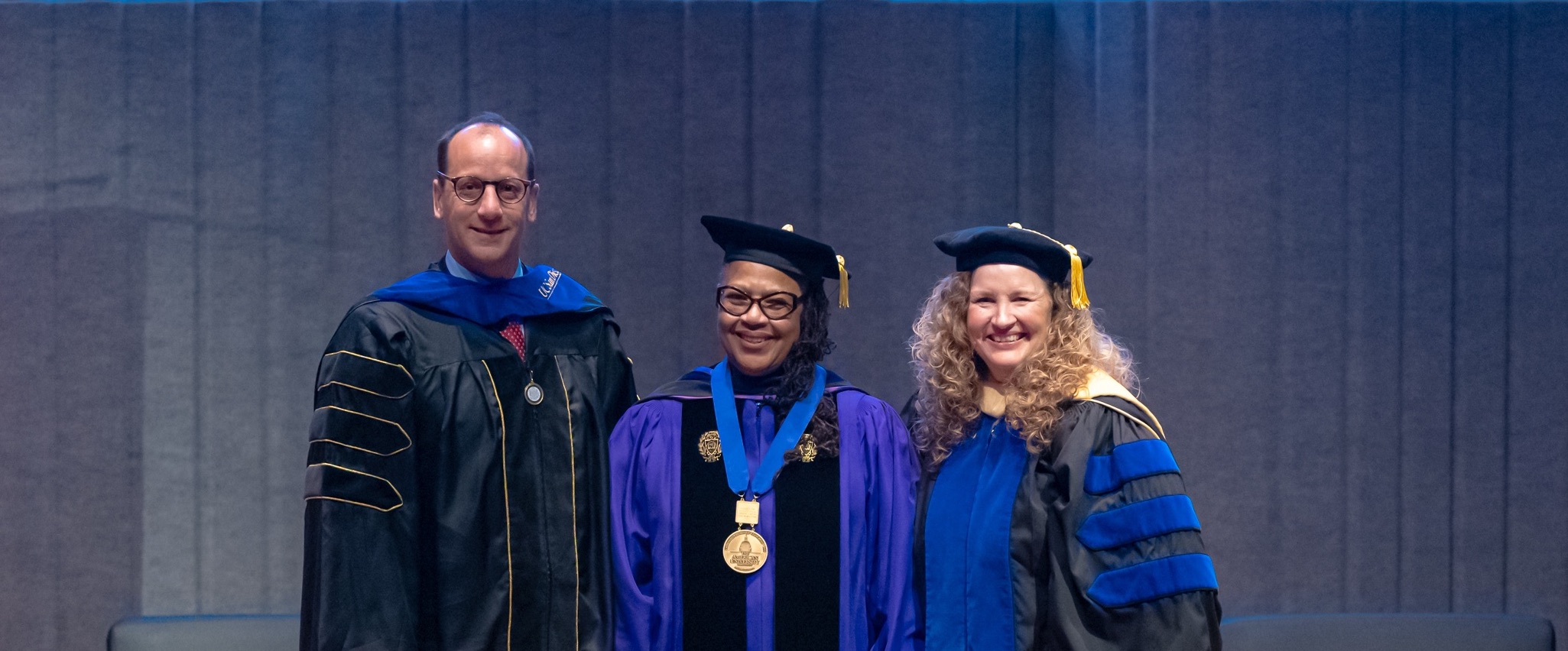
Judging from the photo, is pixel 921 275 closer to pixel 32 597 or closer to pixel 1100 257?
pixel 1100 257

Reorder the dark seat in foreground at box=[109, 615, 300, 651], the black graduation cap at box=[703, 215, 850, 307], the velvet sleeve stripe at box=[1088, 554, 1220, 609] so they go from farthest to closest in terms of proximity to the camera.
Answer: the dark seat in foreground at box=[109, 615, 300, 651] < the black graduation cap at box=[703, 215, 850, 307] < the velvet sleeve stripe at box=[1088, 554, 1220, 609]

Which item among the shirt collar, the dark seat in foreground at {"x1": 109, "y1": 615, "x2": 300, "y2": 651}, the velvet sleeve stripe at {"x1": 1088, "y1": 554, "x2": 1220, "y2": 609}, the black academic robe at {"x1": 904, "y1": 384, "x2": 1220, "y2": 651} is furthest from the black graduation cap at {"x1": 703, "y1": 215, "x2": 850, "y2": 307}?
the dark seat in foreground at {"x1": 109, "y1": 615, "x2": 300, "y2": 651}

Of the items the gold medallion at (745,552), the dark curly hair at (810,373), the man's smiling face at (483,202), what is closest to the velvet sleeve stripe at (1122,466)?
the dark curly hair at (810,373)

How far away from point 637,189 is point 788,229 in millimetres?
1522

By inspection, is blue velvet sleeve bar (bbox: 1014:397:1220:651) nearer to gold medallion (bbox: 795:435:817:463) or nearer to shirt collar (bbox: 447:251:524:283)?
gold medallion (bbox: 795:435:817:463)

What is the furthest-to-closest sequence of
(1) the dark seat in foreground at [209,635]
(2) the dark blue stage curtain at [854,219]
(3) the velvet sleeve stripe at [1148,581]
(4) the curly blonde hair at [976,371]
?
(2) the dark blue stage curtain at [854,219]
(1) the dark seat in foreground at [209,635]
(4) the curly blonde hair at [976,371]
(3) the velvet sleeve stripe at [1148,581]

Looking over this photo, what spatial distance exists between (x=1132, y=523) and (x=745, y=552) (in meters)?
0.84

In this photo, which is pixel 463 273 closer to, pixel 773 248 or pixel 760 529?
pixel 773 248

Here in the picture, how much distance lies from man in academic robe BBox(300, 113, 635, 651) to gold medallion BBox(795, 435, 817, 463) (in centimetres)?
46

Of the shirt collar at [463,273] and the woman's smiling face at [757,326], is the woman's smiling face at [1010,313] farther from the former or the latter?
the shirt collar at [463,273]

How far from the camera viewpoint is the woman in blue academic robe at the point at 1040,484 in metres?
2.39

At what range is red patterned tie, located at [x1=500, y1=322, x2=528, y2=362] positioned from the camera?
2.62 meters

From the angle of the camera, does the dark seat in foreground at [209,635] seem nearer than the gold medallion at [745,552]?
No

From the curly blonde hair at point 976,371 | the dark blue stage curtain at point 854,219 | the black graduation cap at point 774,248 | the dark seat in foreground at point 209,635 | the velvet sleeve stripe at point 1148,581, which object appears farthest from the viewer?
the dark blue stage curtain at point 854,219
